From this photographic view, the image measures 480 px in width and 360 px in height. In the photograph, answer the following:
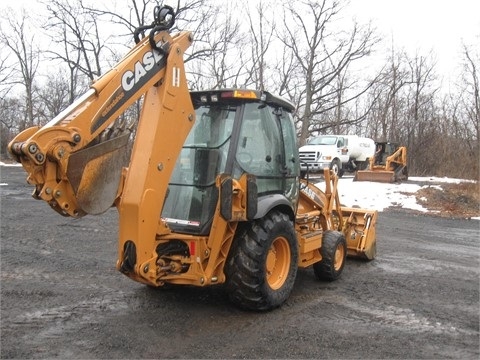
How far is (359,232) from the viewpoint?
7371 millimetres

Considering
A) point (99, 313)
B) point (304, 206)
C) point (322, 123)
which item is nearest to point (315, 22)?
point (322, 123)

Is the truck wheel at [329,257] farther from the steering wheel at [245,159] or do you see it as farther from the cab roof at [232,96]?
the cab roof at [232,96]

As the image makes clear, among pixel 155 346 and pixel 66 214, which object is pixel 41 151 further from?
pixel 155 346

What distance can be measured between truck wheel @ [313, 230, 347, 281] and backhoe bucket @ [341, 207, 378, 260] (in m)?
0.97

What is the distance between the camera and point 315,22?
1361 inches

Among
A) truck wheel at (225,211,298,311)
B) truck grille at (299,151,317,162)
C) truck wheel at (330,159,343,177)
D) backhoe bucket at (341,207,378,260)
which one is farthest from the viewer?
truck wheel at (330,159,343,177)

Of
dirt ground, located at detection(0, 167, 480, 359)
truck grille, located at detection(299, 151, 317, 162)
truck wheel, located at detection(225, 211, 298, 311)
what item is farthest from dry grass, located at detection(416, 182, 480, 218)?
truck wheel, located at detection(225, 211, 298, 311)

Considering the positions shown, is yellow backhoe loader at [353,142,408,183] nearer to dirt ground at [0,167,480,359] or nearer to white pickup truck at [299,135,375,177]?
white pickup truck at [299,135,375,177]

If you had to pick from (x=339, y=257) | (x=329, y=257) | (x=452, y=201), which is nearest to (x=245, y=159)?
(x=329, y=257)

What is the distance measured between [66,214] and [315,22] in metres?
33.9

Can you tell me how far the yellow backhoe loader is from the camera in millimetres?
20109

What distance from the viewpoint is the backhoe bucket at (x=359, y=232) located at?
7.29 metres

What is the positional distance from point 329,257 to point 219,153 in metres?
2.28

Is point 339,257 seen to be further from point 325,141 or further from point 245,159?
point 325,141
